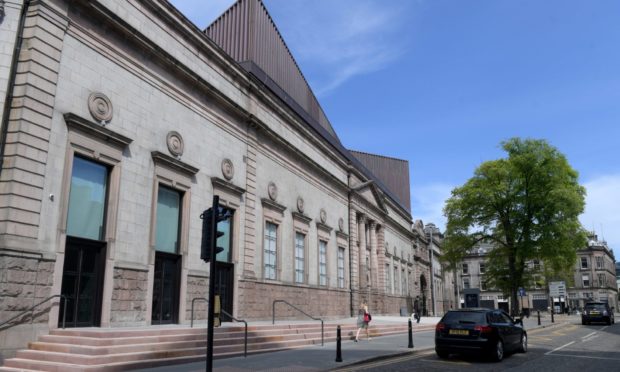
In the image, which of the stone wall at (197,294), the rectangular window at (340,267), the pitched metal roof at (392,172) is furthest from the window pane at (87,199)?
the pitched metal roof at (392,172)

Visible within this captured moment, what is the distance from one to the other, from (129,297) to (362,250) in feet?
79.3

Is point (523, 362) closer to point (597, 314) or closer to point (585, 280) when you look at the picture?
point (597, 314)

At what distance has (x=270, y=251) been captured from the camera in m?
23.6

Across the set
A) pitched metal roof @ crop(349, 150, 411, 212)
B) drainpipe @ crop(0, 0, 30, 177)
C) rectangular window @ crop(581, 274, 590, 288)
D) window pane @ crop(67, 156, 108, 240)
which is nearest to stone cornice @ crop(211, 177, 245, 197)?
window pane @ crop(67, 156, 108, 240)

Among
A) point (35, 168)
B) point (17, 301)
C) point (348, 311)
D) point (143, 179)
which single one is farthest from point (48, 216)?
point (348, 311)

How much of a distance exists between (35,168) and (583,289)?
10550 centimetres

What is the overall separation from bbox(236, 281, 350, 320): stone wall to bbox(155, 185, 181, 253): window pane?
439cm

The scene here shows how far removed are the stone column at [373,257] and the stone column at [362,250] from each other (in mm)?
2466

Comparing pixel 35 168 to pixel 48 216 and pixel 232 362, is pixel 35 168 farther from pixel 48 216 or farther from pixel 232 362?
pixel 232 362

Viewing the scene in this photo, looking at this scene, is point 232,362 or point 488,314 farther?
point 488,314

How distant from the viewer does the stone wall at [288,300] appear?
2063 cm

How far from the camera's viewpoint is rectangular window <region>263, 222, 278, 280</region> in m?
23.0

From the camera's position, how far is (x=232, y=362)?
1254 centimetres

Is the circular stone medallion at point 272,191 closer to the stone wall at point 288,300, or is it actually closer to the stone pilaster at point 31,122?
the stone wall at point 288,300
